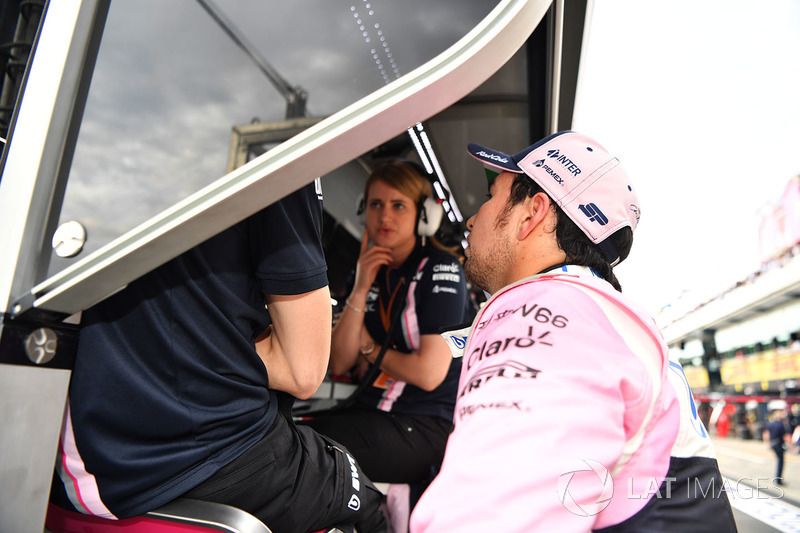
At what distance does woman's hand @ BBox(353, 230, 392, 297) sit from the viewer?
7.80ft

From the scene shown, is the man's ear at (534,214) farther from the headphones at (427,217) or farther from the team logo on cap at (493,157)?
the headphones at (427,217)

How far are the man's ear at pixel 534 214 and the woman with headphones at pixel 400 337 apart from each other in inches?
37.6

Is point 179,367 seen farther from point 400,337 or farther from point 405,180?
point 405,180

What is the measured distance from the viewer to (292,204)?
1015 millimetres

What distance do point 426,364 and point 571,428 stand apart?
57.3 inches

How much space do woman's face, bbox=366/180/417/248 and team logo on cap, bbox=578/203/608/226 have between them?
1.38 m

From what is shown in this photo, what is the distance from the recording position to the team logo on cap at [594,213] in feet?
3.77

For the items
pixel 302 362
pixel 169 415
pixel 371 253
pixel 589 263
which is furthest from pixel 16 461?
A: pixel 371 253

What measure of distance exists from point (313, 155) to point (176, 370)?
470 millimetres

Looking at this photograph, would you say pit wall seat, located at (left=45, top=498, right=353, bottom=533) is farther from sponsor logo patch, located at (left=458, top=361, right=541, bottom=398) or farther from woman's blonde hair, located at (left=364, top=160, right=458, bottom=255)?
woman's blonde hair, located at (left=364, top=160, right=458, bottom=255)

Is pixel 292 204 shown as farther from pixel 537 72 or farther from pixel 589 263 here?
pixel 537 72

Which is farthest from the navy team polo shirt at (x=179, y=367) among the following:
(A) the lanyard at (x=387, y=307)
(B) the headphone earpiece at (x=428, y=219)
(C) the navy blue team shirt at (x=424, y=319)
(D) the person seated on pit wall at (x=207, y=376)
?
(B) the headphone earpiece at (x=428, y=219)

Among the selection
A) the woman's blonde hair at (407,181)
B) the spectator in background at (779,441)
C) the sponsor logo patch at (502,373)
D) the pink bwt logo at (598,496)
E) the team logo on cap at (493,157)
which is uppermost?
the woman's blonde hair at (407,181)

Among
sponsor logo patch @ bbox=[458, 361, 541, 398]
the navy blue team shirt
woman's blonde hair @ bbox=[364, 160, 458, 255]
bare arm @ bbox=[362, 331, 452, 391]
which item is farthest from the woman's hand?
sponsor logo patch @ bbox=[458, 361, 541, 398]
